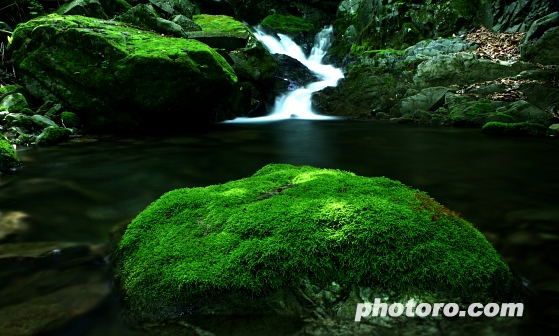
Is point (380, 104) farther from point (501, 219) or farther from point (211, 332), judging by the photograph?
point (211, 332)

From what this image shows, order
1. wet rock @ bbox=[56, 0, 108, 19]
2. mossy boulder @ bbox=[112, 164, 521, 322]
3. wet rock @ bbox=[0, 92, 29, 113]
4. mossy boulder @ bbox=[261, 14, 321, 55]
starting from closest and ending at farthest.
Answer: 1. mossy boulder @ bbox=[112, 164, 521, 322]
2. wet rock @ bbox=[0, 92, 29, 113]
3. wet rock @ bbox=[56, 0, 108, 19]
4. mossy boulder @ bbox=[261, 14, 321, 55]

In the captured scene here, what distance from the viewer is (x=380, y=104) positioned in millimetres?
17516

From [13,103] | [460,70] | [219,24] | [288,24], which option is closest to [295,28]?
[288,24]

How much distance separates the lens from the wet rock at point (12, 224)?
168 inches

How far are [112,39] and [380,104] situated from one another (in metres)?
12.7

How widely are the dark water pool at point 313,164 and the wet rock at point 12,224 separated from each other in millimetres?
125

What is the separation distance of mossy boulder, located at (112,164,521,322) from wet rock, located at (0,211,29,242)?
7.77 ft

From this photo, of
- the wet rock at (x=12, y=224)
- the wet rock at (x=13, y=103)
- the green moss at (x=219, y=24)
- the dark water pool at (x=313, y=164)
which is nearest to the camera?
the dark water pool at (x=313, y=164)

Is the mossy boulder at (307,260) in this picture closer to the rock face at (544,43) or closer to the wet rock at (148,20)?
the wet rock at (148,20)

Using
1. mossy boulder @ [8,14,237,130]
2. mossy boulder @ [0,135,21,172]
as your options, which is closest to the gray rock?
mossy boulder @ [8,14,237,130]

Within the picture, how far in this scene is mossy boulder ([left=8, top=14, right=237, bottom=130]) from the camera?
39.7ft

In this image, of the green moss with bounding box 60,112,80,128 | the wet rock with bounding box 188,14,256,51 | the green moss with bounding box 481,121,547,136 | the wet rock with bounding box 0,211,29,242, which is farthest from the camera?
the wet rock with bounding box 188,14,256,51

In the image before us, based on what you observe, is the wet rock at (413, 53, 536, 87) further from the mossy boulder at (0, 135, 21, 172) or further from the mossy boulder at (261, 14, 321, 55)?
the mossy boulder at (0, 135, 21, 172)

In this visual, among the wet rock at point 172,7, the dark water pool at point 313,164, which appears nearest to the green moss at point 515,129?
the dark water pool at point 313,164
